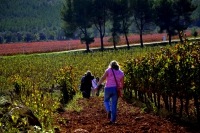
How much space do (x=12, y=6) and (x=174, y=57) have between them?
173377 mm

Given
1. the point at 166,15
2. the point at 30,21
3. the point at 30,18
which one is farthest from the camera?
the point at 30,18

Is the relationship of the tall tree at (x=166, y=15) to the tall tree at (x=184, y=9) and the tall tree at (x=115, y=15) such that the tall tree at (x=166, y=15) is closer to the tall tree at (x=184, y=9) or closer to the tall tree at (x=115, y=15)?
the tall tree at (x=184, y=9)

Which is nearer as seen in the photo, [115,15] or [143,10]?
[143,10]

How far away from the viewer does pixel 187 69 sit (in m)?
7.89

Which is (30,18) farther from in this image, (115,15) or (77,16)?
(115,15)

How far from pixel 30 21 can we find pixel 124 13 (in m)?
97.0

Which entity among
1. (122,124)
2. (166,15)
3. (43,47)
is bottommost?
(122,124)

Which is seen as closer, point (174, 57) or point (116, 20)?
point (174, 57)

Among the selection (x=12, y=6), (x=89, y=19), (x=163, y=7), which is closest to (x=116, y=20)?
(x=89, y=19)

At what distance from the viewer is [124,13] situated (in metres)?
53.3

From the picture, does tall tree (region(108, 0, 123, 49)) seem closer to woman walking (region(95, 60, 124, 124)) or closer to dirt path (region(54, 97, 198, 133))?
dirt path (region(54, 97, 198, 133))

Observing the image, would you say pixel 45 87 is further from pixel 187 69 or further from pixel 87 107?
pixel 187 69

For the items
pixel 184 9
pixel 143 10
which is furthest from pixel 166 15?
pixel 143 10

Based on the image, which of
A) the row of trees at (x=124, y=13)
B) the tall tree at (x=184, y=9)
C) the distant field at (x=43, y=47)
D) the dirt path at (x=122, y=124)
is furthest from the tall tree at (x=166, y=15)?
the dirt path at (x=122, y=124)
